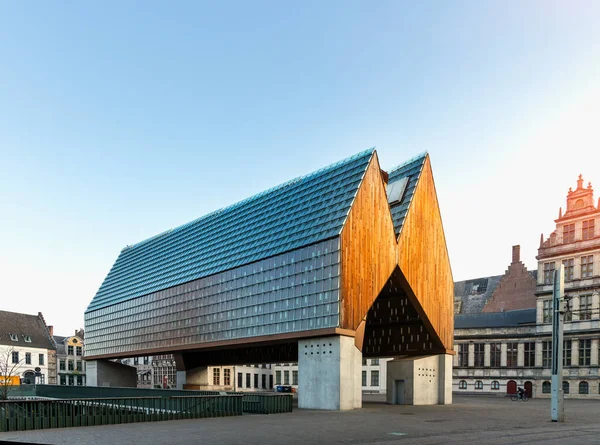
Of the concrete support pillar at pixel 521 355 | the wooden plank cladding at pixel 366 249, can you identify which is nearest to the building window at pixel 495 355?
the concrete support pillar at pixel 521 355

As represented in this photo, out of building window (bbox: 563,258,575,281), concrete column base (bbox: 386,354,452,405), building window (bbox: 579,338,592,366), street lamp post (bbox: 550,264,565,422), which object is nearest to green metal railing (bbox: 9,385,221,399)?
concrete column base (bbox: 386,354,452,405)

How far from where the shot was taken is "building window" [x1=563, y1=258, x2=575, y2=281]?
2667 inches

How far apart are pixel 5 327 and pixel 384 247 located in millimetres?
69782

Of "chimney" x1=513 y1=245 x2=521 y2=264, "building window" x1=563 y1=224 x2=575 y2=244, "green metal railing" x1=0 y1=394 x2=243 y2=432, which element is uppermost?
"building window" x1=563 y1=224 x2=575 y2=244

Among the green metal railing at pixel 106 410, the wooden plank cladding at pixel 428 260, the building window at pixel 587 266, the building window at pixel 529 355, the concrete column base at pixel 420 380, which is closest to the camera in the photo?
the green metal railing at pixel 106 410

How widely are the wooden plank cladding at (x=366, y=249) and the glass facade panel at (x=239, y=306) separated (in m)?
0.77

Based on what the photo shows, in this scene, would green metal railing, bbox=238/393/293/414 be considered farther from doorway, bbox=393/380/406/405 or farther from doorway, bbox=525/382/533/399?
doorway, bbox=525/382/533/399

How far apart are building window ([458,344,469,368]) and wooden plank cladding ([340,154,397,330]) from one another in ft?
128

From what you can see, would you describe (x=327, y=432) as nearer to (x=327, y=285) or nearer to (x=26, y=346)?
(x=327, y=285)

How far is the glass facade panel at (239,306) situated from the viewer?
4169cm

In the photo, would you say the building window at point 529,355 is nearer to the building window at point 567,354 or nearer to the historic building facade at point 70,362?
the building window at point 567,354

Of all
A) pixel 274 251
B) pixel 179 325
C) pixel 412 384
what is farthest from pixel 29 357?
pixel 412 384

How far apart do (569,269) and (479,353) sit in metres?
15.8

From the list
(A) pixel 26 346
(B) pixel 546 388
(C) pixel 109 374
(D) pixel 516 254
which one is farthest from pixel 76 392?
(D) pixel 516 254
